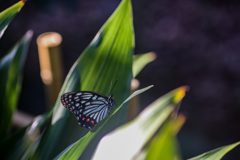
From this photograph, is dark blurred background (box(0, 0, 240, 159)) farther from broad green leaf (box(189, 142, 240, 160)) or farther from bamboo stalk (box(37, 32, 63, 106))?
broad green leaf (box(189, 142, 240, 160))

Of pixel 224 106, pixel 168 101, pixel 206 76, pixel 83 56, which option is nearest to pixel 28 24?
pixel 206 76

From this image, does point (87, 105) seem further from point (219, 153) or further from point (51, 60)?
point (51, 60)

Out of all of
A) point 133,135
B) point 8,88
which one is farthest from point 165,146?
point 8,88

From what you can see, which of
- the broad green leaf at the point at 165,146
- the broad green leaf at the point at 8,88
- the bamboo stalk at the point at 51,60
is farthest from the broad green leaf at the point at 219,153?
the bamboo stalk at the point at 51,60

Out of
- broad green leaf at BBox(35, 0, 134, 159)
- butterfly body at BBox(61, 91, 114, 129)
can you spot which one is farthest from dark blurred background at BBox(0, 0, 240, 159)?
broad green leaf at BBox(35, 0, 134, 159)

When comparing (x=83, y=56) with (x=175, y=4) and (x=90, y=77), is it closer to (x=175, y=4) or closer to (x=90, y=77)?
(x=90, y=77)

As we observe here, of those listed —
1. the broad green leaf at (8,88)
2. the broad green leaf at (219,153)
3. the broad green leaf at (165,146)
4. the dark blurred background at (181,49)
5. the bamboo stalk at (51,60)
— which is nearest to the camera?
the broad green leaf at (165,146)

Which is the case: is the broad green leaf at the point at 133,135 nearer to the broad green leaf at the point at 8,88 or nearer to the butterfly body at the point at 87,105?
the butterfly body at the point at 87,105
